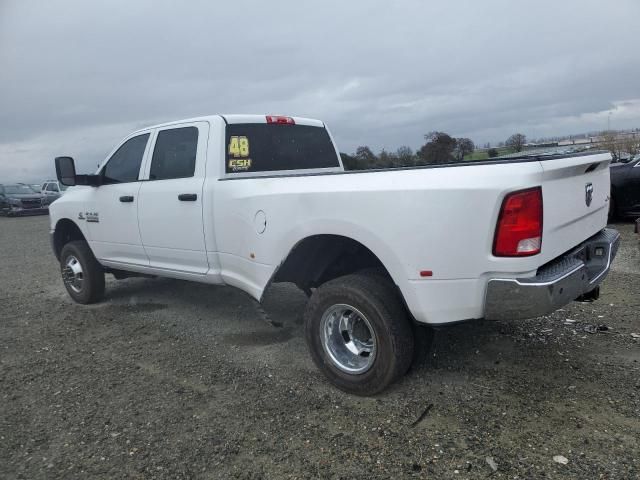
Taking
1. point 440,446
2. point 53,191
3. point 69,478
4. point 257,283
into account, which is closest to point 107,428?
point 69,478

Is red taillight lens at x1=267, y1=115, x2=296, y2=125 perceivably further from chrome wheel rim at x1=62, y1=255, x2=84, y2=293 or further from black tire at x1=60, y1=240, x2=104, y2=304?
chrome wheel rim at x1=62, y1=255, x2=84, y2=293

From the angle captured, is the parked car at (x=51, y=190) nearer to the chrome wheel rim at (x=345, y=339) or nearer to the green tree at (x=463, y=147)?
the green tree at (x=463, y=147)

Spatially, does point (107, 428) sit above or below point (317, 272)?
below

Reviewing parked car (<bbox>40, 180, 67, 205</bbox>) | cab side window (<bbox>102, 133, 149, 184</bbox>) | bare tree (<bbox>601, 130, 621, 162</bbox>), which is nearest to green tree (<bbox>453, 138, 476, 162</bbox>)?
cab side window (<bbox>102, 133, 149, 184</bbox>)

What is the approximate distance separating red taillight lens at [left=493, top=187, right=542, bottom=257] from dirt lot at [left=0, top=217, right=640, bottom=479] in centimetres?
104

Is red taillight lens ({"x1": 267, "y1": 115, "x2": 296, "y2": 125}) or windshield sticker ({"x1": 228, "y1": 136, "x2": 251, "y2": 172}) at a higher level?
red taillight lens ({"x1": 267, "y1": 115, "x2": 296, "y2": 125})

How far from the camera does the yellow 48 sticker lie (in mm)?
4469

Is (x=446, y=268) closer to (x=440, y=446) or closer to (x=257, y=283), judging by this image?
(x=440, y=446)

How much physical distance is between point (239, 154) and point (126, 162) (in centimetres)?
159

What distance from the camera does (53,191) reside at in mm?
25906

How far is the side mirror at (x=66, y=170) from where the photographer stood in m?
5.44

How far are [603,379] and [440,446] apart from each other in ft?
4.62

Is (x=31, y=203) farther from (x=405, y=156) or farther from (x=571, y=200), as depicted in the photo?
(x=571, y=200)

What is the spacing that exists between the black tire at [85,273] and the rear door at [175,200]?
128cm
